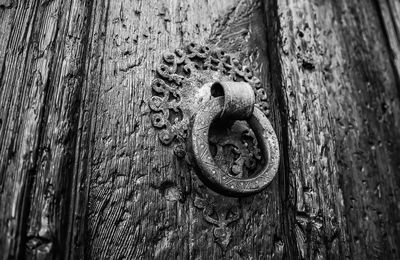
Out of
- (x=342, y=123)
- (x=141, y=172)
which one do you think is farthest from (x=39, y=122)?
(x=342, y=123)

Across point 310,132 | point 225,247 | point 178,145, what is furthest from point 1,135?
point 310,132

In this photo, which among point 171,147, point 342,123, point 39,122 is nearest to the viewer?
point 39,122

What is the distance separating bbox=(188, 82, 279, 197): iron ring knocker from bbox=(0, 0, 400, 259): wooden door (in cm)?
5

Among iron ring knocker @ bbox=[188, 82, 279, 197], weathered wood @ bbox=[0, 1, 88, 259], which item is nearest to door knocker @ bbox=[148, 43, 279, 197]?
iron ring knocker @ bbox=[188, 82, 279, 197]

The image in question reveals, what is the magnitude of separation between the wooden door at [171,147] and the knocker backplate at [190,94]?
16 mm

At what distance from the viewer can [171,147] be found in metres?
0.50

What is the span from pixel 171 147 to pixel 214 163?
0.08m

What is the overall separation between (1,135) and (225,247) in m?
0.34

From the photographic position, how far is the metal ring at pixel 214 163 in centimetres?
45

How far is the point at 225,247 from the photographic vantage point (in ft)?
1.60

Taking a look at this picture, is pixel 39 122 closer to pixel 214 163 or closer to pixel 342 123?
pixel 214 163

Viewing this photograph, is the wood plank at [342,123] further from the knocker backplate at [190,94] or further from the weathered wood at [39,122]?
the weathered wood at [39,122]

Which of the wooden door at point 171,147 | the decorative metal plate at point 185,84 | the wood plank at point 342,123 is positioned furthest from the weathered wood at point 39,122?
the wood plank at point 342,123

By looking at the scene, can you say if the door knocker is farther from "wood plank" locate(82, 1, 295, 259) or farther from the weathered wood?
the weathered wood
